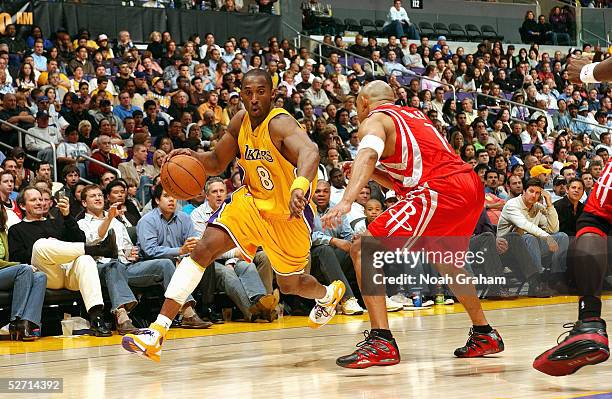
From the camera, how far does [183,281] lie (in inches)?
231

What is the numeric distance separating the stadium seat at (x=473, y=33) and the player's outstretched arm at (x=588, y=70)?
1912 centimetres

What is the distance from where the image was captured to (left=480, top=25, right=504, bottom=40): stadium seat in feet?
77.6

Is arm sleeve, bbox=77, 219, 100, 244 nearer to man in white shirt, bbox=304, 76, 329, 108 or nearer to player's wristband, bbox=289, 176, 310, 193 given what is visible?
player's wristband, bbox=289, 176, 310, 193

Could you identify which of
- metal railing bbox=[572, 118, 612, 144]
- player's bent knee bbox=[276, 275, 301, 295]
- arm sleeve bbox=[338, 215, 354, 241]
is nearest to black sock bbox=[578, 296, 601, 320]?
player's bent knee bbox=[276, 275, 301, 295]

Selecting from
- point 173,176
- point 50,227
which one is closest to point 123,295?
point 50,227

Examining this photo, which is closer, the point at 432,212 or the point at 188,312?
the point at 432,212

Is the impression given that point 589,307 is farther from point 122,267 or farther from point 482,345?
point 122,267

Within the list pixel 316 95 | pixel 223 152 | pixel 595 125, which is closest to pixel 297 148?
pixel 223 152

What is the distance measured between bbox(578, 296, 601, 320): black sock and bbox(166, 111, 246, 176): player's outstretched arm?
2.62 m

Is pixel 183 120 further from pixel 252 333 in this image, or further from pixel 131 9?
pixel 252 333

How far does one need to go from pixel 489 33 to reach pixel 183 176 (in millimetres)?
18655

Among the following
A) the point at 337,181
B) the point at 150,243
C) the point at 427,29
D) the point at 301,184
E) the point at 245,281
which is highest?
the point at 301,184

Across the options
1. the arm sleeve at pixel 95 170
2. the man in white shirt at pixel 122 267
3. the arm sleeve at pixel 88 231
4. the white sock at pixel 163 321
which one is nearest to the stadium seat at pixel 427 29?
the arm sleeve at pixel 95 170

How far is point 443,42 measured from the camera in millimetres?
21062
